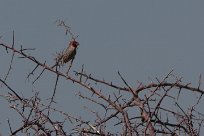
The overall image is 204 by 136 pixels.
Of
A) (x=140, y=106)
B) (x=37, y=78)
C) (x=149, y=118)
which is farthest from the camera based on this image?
(x=37, y=78)

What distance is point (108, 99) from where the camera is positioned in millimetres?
3930

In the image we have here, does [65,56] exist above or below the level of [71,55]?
below

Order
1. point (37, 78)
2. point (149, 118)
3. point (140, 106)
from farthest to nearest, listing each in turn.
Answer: point (37, 78)
point (140, 106)
point (149, 118)

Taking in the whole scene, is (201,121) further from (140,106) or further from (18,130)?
(18,130)

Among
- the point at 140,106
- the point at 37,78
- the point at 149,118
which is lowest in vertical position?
the point at 149,118

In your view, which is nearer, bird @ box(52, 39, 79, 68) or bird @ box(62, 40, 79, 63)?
bird @ box(52, 39, 79, 68)

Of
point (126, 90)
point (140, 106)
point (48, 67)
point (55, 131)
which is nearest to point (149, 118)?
point (140, 106)

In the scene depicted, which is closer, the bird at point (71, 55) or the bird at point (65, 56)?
the bird at point (65, 56)

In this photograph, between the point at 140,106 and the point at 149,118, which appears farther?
the point at 140,106

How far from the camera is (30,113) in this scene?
413 centimetres

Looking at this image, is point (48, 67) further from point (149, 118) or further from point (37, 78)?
point (149, 118)

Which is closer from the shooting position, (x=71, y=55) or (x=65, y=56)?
(x=65, y=56)

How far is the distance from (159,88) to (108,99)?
1.36 feet

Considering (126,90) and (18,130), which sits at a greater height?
(126,90)
